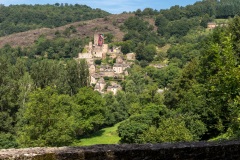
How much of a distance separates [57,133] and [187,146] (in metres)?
19.4

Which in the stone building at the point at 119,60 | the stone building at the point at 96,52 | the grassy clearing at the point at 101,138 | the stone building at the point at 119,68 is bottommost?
the grassy clearing at the point at 101,138

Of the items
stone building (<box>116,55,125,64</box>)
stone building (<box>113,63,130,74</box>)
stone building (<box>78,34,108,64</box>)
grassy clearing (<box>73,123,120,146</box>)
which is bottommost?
grassy clearing (<box>73,123,120,146</box>)

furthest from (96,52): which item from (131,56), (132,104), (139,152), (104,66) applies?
(139,152)

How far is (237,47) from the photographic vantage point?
28.7 m

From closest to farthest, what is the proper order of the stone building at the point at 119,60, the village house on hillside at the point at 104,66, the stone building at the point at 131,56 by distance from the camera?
the village house on hillside at the point at 104,66
the stone building at the point at 119,60
the stone building at the point at 131,56

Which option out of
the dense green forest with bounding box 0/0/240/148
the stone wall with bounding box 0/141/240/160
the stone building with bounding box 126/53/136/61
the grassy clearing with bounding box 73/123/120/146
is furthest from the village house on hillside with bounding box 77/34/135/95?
the stone wall with bounding box 0/141/240/160

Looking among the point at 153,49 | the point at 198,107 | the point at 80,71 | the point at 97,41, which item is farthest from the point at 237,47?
the point at 97,41

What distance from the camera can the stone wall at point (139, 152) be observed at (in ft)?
18.0

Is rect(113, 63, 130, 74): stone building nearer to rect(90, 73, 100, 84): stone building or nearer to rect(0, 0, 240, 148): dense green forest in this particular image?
rect(90, 73, 100, 84): stone building

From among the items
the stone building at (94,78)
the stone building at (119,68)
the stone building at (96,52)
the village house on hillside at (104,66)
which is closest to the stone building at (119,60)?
the village house on hillside at (104,66)

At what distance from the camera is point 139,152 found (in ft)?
19.7

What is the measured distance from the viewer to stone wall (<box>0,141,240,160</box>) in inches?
217

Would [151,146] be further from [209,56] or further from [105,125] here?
[105,125]

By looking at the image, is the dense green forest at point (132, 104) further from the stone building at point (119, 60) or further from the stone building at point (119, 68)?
the stone building at point (119, 60)
